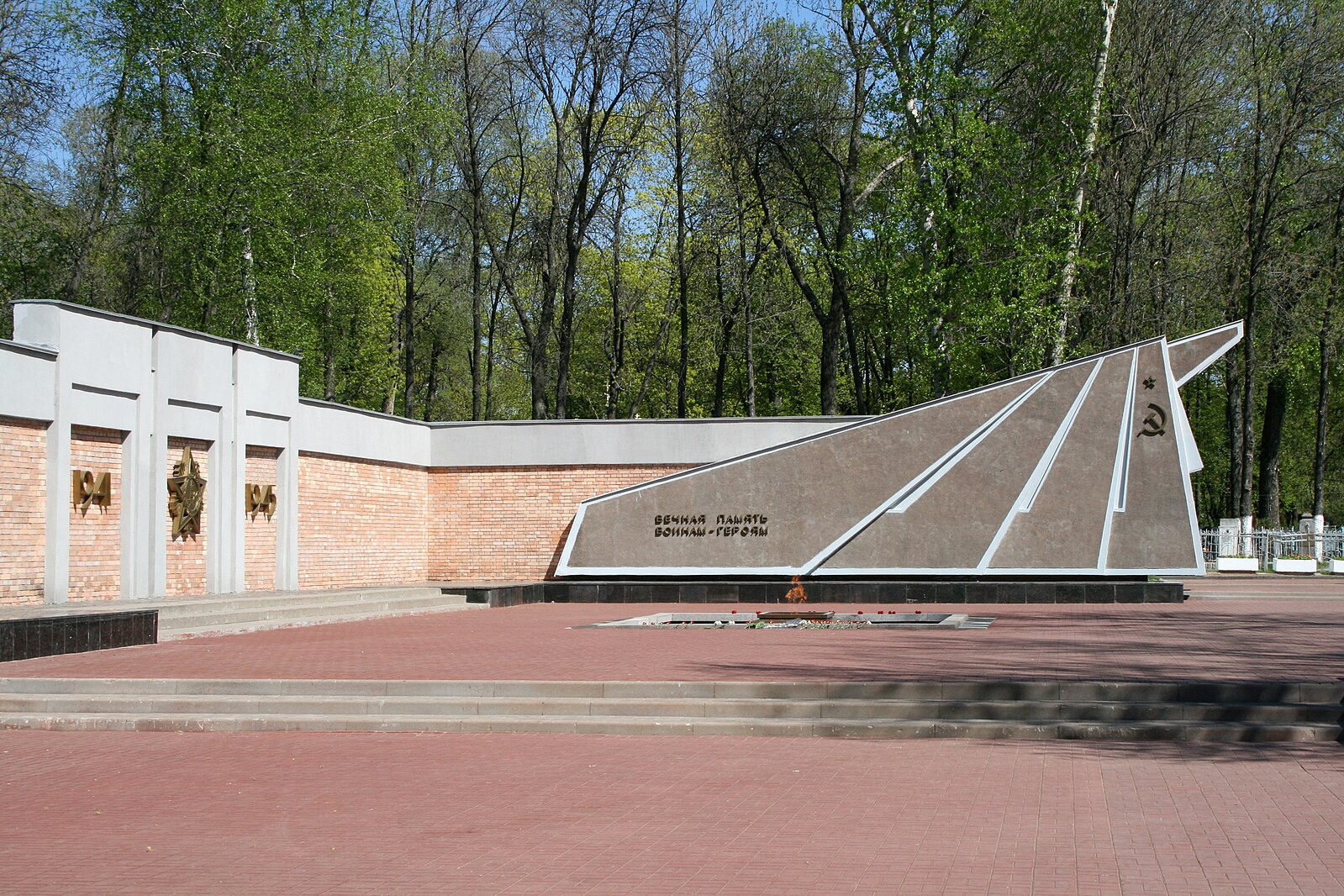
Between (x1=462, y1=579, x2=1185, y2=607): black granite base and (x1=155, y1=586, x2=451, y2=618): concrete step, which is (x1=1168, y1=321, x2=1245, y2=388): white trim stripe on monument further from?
(x1=155, y1=586, x2=451, y2=618): concrete step

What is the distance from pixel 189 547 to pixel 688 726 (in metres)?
11.4

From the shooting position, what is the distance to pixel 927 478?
69.7 feet

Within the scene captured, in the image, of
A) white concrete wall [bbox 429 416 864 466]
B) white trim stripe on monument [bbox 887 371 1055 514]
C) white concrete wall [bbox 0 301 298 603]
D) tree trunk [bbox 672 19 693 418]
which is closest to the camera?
white concrete wall [bbox 0 301 298 603]

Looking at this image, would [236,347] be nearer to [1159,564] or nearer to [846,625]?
[846,625]

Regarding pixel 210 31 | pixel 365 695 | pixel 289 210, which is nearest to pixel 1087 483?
pixel 365 695

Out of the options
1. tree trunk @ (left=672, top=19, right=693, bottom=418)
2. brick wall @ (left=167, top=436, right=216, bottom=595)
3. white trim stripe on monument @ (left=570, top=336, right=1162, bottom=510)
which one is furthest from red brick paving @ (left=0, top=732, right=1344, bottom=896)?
tree trunk @ (left=672, top=19, right=693, bottom=418)

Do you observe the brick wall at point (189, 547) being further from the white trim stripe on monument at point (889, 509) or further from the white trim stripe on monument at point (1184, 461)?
the white trim stripe on monument at point (1184, 461)

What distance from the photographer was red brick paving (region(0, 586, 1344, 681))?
10805 millimetres

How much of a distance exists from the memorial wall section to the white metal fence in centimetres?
1441

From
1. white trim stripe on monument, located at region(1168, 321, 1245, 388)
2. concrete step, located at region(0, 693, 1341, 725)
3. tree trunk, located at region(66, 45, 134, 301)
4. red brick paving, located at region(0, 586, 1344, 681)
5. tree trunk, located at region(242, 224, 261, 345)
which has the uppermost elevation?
tree trunk, located at region(66, 45, 134, 301)

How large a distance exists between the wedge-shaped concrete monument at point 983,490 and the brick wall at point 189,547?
7.80 metres

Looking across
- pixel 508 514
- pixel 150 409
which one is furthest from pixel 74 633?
pixel 508 514

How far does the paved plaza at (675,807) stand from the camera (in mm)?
5527

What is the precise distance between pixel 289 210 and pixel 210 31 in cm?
410
